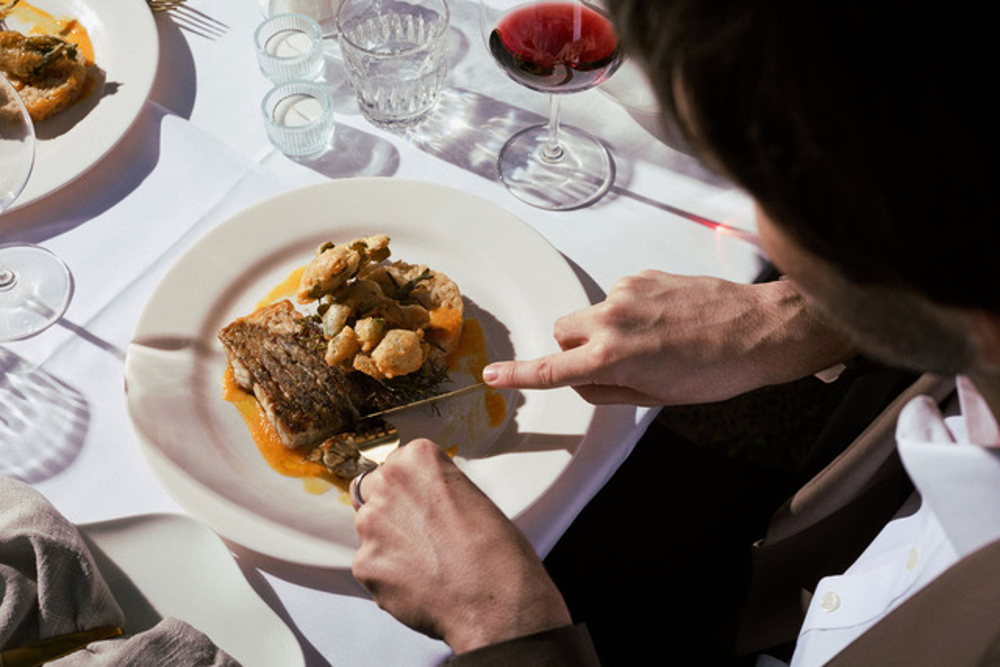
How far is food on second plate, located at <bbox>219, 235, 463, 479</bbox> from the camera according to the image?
1.30 m

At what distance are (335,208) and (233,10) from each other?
618 mm

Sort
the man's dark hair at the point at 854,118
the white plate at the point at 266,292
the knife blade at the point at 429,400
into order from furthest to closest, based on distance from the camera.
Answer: the knife blade at the point at 429,400 < the white plate at the point at 266,292 < the man's dark hair at the point at 854,118

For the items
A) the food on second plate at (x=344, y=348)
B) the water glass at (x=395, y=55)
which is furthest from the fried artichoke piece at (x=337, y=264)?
the water glass at (x=395, y=55)

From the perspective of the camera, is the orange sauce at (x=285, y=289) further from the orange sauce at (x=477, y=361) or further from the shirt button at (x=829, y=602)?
the shirt button at (x=829, y=602)

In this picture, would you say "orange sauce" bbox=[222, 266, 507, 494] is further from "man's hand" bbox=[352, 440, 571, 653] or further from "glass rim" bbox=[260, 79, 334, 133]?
"glass rim" bbox=[260, 79, 334, 133]

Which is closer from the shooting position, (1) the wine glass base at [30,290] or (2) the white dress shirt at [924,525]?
(2) the white dress shirt at [924,525]

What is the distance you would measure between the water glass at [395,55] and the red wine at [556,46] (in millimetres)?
200

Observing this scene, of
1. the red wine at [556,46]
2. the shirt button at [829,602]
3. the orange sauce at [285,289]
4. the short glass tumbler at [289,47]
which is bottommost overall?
the shirt button at [829,602]

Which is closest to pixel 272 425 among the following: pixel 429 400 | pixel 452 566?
pixel 429 400

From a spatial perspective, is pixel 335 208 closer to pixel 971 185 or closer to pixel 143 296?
pixel 143 296

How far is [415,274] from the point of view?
145 centimetres

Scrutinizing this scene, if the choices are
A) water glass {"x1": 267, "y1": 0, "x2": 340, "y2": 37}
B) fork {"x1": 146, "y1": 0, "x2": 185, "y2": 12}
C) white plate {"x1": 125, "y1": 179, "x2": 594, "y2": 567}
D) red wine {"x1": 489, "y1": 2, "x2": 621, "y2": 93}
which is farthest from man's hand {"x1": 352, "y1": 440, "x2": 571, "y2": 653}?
fork {"x1": 146, "y1": 0, "x2": 185, "y2": 12}

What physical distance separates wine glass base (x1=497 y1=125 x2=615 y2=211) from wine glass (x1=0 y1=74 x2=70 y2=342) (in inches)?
30.7

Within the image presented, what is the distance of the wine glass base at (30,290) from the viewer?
1.43 meters
